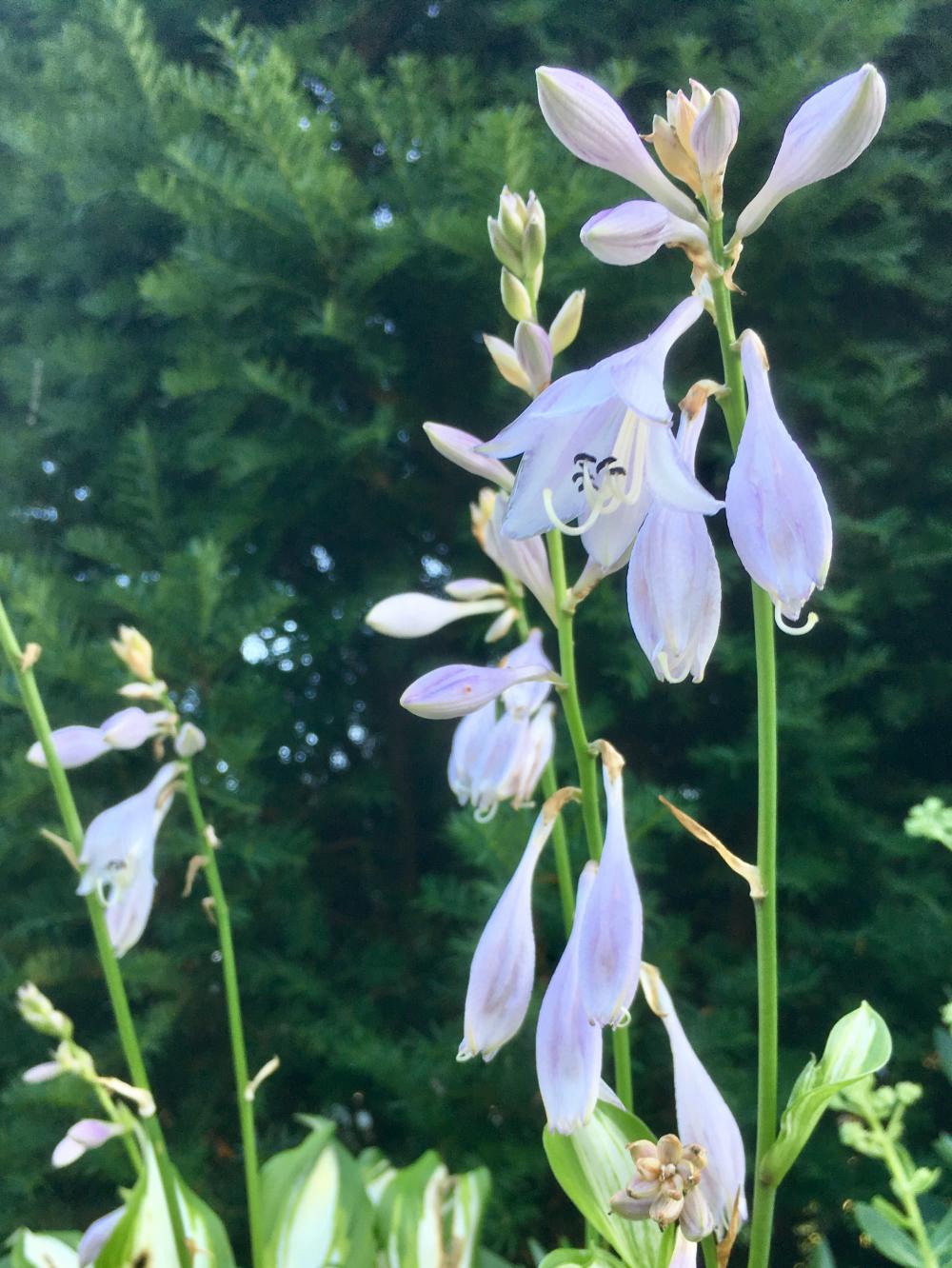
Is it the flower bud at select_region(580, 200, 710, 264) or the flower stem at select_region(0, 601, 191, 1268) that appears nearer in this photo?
the flower bud at select_region(580, 200, 710, 264)

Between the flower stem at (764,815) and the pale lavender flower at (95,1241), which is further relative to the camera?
the pale lavender flower at (95,1241)

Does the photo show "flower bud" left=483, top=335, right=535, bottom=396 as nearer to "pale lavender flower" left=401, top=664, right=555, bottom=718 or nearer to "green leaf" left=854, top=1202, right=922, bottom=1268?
"pale lavender flower" left=401, top=664, right=555, bottom=718

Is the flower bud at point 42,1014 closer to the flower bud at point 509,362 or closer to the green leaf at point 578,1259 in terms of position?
the green leaf at point 578,1259

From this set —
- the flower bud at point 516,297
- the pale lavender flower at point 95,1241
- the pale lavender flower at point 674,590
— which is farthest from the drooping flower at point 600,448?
the pale lavender flower at point 95,1241

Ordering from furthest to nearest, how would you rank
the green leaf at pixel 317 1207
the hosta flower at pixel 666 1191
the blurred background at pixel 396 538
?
the blurred background at pixel 396 538 → the green leaf at pixel 317 1207 → the hosta flower at pixel 666 1191

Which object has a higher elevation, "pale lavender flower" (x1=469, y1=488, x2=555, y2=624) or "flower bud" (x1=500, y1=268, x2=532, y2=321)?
"flower bud" (x1=500, y1=268, x2=532, y2=321)

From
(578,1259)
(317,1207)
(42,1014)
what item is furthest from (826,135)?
(317,1207)

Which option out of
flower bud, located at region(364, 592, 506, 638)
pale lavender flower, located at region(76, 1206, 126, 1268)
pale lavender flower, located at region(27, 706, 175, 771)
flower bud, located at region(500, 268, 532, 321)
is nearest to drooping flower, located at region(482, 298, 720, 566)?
flower bud, located at region(500, 268, 532, 321)
